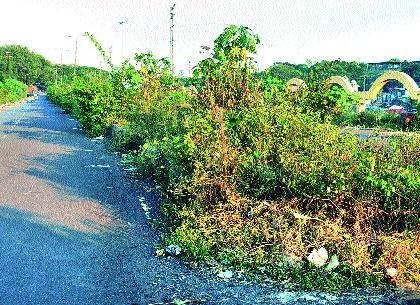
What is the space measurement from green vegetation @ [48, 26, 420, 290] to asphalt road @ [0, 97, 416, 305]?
406 mm

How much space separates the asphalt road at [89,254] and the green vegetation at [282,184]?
406mm

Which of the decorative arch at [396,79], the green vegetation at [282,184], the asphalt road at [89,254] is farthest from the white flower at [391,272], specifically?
the decorative arch at [396,79]

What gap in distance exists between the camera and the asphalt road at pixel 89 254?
15.0ft

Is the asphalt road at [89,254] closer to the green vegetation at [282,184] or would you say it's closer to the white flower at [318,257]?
the green vegetation at [282,184]

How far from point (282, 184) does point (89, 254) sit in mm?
2364

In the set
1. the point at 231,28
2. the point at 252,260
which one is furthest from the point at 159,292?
the point at 231,28

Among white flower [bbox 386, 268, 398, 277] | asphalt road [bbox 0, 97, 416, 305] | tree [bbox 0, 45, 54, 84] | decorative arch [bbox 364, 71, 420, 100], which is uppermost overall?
tree [bbox 0, 45, 54, 84]

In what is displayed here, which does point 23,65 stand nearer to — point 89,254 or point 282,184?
point 89,254

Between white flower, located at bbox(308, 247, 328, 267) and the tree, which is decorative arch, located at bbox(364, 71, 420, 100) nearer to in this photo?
white flower, located at bbox(308, 247, 328, 267)

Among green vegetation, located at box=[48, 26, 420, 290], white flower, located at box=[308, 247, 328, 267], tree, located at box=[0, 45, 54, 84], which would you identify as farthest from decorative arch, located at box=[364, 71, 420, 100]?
tree, located at box=[0, 45, 54, 84]

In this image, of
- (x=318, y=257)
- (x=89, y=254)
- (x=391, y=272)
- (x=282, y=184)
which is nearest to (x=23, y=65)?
(x=89, y=254)

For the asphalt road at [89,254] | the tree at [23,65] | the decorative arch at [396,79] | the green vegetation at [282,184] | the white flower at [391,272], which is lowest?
the asphalt road at [89,254]

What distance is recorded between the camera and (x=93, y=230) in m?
6.62

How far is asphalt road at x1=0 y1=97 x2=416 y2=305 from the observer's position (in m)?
4.57
